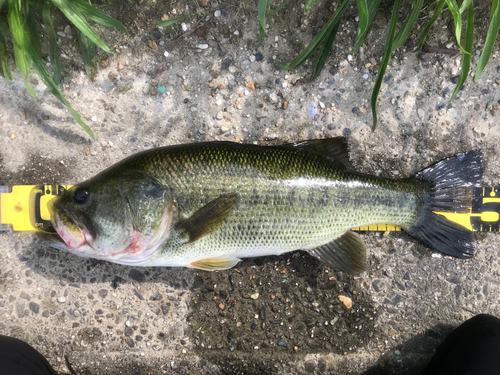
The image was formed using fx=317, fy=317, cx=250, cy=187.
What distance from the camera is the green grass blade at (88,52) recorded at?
246 cm

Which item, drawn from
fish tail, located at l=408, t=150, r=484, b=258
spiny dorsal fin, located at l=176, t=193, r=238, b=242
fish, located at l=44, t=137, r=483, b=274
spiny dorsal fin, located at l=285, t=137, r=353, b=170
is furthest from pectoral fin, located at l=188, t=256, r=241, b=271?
fish tail, located at l=408, t=150, r=484, b=258

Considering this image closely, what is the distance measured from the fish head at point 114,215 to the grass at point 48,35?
0.66 metres

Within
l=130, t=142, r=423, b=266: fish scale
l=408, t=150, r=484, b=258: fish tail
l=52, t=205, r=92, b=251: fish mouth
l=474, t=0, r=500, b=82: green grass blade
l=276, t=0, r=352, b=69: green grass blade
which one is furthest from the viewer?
l=408, t=150, r=484, b=258: fish tail

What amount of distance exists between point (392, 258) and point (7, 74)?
3407mm

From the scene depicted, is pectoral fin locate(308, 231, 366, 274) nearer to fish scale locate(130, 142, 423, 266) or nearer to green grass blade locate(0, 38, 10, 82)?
fish scale locate(130, 142, 423, 266)

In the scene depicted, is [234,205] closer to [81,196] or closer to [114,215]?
[114,215]

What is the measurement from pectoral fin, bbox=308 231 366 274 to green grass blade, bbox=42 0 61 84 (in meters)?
2.37

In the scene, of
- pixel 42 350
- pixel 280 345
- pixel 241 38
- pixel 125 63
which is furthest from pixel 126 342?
pixel 241 38

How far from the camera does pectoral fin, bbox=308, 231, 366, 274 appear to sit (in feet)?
7.69

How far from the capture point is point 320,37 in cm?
234

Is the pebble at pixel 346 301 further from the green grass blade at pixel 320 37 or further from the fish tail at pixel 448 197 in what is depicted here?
the green grass blade at pixel 320 37

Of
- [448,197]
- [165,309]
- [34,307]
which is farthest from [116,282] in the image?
[448,197]

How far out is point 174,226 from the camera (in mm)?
2023

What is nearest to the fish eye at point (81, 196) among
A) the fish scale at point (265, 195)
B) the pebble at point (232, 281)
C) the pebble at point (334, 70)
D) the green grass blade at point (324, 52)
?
the fish scale at point (265, 195)
